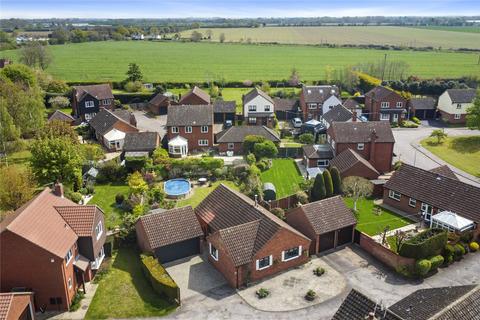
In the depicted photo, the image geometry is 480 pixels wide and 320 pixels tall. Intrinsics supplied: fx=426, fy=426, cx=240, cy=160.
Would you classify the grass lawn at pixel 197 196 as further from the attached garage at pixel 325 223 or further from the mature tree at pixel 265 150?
the attached garage at pixel 325 223

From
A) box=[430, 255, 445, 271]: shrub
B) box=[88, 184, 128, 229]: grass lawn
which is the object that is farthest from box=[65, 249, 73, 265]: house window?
box=[430, 255, 445, 271]: shrub

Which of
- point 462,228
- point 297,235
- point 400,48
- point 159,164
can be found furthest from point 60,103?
point 400,48

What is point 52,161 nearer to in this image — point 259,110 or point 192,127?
point 192,127

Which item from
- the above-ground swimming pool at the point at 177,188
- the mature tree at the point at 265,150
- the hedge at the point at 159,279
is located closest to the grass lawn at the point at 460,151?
the mature tree at the point at 265,150

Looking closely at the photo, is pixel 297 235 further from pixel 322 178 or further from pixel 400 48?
pixel 400 48

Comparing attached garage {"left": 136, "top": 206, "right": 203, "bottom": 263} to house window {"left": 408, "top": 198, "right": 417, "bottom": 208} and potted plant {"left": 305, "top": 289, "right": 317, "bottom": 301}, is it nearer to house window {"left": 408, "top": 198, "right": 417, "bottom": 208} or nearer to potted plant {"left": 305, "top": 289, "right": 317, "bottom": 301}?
potted plant {"left": 305, "top": 289, "right": 317, "bottom": 301}

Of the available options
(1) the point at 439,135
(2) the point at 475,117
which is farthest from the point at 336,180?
(2) the point at 475,117

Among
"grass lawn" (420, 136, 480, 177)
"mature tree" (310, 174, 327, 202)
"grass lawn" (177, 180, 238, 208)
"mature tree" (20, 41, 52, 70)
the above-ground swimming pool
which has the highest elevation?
"mature tree" (20, 41, 52, 70)
